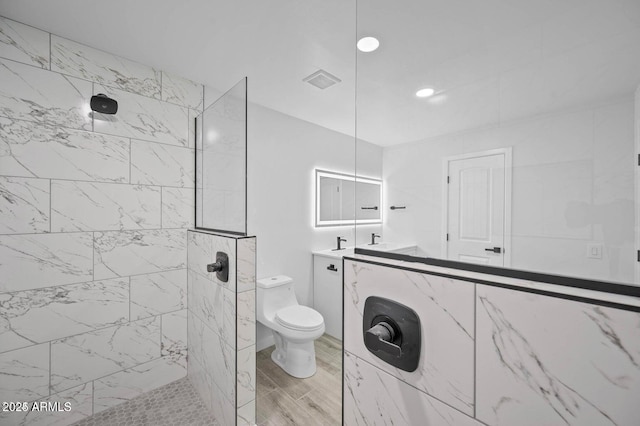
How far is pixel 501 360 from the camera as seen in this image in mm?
492

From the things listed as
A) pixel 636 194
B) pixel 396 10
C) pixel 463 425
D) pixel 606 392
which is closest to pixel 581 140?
pixel 636 194

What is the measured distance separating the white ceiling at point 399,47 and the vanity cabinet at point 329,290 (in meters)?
1.80

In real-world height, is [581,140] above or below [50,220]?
above

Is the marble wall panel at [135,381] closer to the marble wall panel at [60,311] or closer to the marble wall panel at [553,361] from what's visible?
the marble wall panel at [60,311]

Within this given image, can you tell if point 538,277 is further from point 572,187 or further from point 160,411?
point 160,411

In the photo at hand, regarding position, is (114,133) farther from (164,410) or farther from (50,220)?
(164,410)

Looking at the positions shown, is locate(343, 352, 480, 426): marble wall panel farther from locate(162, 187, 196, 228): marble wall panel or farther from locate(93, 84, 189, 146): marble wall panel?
locate(93, 84, 189, 146): marble wall panel

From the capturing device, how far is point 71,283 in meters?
1.70

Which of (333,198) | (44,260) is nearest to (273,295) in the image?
(333,198)

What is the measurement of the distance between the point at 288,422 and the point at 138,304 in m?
1.41

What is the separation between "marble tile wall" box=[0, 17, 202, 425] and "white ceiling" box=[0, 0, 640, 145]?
259 millimetres

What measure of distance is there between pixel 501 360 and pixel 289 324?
1889mm

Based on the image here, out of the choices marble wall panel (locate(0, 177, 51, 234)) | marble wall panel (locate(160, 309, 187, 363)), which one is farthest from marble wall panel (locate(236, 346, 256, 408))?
marble wall panel (locate(0, 177, 51, 234))

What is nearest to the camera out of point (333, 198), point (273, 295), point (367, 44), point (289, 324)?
point (367, 44)
